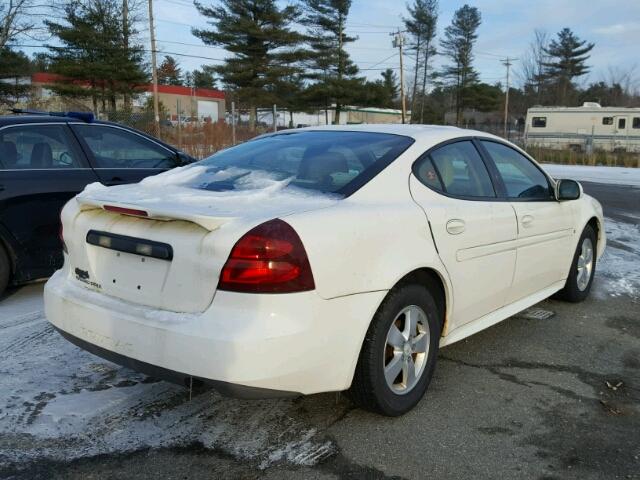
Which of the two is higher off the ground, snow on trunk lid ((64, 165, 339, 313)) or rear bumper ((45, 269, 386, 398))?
snow on trunk lid ((64, 165, 339, 313))

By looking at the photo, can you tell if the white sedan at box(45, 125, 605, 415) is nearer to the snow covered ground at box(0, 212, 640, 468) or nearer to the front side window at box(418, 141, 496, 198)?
the front side window at box(418, 141, 496, 198)

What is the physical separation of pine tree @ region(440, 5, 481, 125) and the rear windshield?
60.7 metres

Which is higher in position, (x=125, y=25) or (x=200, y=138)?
(x=125, y=25)

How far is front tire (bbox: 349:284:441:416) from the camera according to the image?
9.51ft

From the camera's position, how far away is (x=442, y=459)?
2.79 metres

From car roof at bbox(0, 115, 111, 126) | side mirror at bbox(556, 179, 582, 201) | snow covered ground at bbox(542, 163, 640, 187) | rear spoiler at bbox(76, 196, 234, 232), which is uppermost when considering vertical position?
car roof at bbox(0, 115, 111, 126)

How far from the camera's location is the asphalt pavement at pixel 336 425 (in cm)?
270

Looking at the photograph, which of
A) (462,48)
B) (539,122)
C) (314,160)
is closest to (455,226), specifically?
(314,160)

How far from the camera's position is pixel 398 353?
3.10m

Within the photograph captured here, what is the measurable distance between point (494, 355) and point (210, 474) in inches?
87.7

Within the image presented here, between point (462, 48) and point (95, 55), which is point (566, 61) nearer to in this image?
point (462, 48)

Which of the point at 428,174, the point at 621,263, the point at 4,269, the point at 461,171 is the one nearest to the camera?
the point at 428,174

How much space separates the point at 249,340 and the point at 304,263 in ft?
1.28

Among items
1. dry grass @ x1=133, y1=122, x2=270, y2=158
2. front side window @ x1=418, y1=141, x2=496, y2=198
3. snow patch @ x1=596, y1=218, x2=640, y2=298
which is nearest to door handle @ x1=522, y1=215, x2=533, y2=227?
front side window @ x1=418, y1=141, x2=496, y2=198
